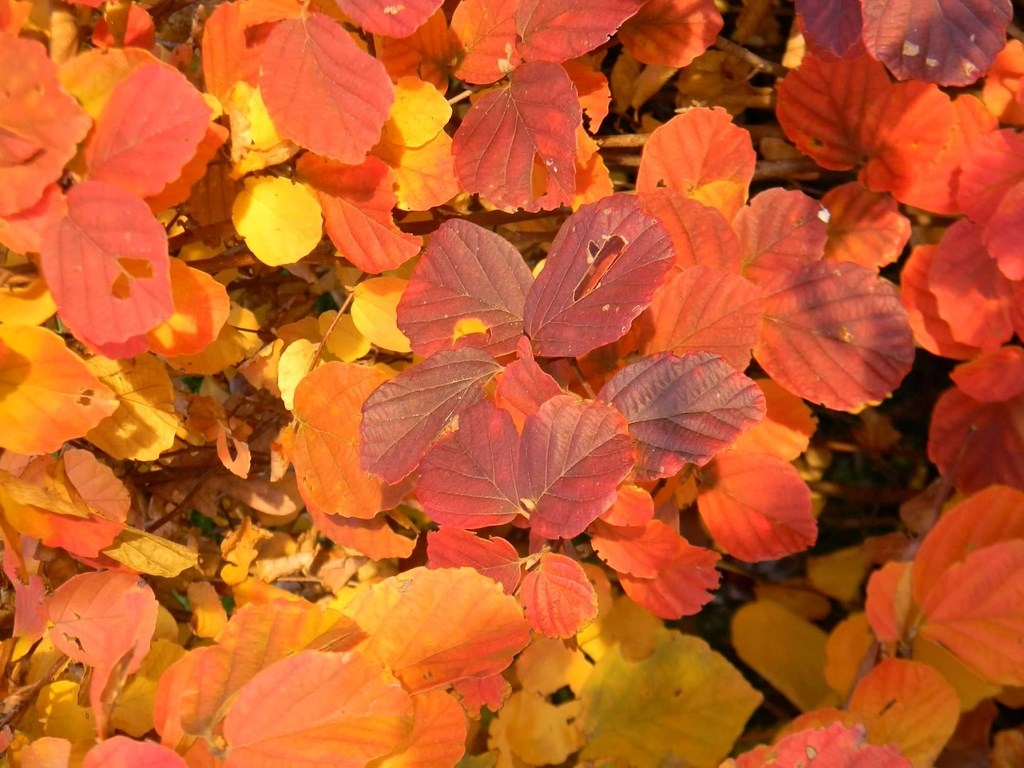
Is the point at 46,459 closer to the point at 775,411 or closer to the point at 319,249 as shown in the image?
the point at 319,249

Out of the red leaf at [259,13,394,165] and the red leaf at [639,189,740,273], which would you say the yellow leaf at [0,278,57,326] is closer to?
the red leaf at [259,13,394,165]

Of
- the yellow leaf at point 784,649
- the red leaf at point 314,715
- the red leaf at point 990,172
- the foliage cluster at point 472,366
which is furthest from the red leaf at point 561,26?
the yellow leaf at point 784,649

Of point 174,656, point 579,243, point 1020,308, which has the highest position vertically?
point 579,243

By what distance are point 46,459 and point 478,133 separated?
0.40 m

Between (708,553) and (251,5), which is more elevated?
(251,5)

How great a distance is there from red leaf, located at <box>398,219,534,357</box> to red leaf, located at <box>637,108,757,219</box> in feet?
0.54

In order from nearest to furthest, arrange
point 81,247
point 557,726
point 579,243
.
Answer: point 81,247 → point 579,243 → point 557,726

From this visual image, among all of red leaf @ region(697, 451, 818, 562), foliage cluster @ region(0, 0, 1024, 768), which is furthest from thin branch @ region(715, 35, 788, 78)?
red leaf @ region(697, 451, 818, 562)

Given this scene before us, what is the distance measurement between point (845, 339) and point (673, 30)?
Answer: 0.28 meters

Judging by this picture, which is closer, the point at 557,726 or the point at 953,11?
the point at 953,11

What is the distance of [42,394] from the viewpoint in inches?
24.3

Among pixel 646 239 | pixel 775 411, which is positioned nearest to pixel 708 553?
pixel 775 411

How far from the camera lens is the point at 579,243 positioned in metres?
0.64

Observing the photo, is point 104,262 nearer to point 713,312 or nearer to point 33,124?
point 33,124
